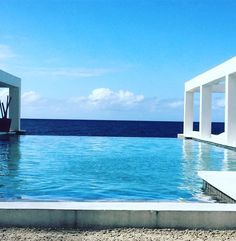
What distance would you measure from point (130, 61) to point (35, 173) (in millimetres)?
15011

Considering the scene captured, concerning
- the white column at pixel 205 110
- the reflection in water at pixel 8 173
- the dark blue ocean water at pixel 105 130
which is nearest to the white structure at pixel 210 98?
the white column at pixel 205 110

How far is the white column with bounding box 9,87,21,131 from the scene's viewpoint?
2758 cm

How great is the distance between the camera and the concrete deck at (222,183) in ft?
18.8

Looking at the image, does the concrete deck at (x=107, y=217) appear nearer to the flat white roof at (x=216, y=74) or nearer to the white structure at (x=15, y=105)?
the flat white roof at (x=216, y=74)

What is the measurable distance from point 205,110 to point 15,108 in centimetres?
1200

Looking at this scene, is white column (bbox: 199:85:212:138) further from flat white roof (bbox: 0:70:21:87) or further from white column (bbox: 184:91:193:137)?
flat white roof (bbox: 0:70:21:87)

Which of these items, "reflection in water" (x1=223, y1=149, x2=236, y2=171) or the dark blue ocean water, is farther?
the dark blue ocean water

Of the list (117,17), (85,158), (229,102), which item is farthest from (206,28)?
(85,158)

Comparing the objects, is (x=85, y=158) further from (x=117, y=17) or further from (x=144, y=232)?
(x=144, y=232)

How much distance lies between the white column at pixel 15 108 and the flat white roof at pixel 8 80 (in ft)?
1.69

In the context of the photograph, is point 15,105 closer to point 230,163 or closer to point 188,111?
point 188,111

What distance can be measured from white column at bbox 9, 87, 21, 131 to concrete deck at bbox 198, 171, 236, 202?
21.7m

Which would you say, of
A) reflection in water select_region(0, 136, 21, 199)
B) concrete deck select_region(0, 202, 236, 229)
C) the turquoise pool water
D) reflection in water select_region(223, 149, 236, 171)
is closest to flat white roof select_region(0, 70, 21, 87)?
reflection in water select_region(0, 136, 21, 199)

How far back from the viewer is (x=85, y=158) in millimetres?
12555
